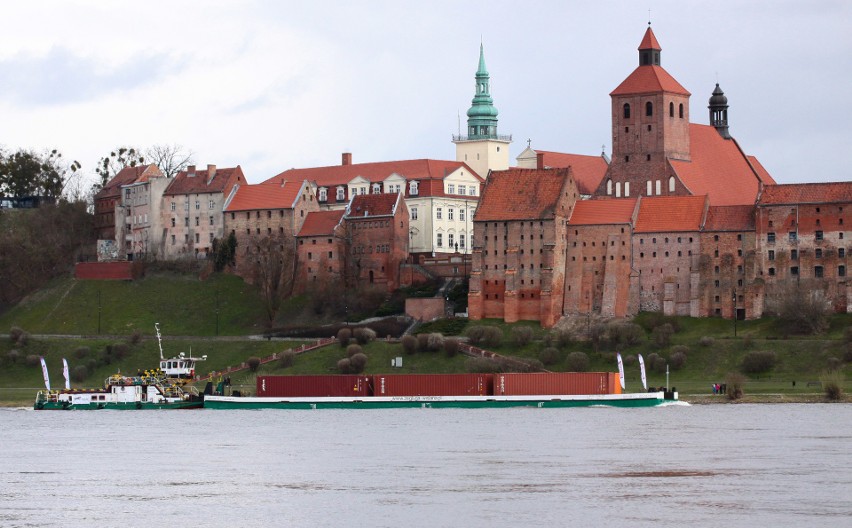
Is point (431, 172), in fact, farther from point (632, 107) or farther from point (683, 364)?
point (683, 364)

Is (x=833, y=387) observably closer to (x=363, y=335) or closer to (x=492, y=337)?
(x=492, y=337)

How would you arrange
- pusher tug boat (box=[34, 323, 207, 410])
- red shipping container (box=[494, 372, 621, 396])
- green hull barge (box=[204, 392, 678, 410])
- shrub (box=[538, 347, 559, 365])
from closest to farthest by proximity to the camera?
green hull barge (box=[204, 392, 678, 410]), red shipping container (box=[494, 372, 621, 396]), pusher tug boat (box=[34, 323, 207, 410]), shrub (box=[538, 347, 559, 365])

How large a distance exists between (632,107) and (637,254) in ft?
48.4

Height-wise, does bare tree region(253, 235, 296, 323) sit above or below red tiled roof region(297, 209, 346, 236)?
below

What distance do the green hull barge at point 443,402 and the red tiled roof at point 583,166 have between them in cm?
4215

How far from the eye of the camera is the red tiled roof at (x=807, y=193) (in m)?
124

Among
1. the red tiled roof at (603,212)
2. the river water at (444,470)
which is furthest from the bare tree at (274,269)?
the river water at (444,470)

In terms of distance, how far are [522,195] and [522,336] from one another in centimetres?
1372

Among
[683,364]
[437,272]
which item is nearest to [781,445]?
[683,364]

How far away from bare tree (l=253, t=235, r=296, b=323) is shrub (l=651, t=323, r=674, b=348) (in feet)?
99.4

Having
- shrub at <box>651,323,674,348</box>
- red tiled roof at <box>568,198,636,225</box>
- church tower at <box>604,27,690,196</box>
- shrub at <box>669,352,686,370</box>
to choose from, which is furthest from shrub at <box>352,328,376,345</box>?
church tower at <box>604,27,690,196</box>

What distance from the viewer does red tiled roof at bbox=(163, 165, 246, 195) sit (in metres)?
151

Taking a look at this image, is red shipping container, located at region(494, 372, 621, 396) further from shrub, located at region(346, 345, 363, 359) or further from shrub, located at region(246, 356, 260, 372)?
shrub, located at region(246, 356, 260, 372)

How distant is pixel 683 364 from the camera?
115250 millimetres
